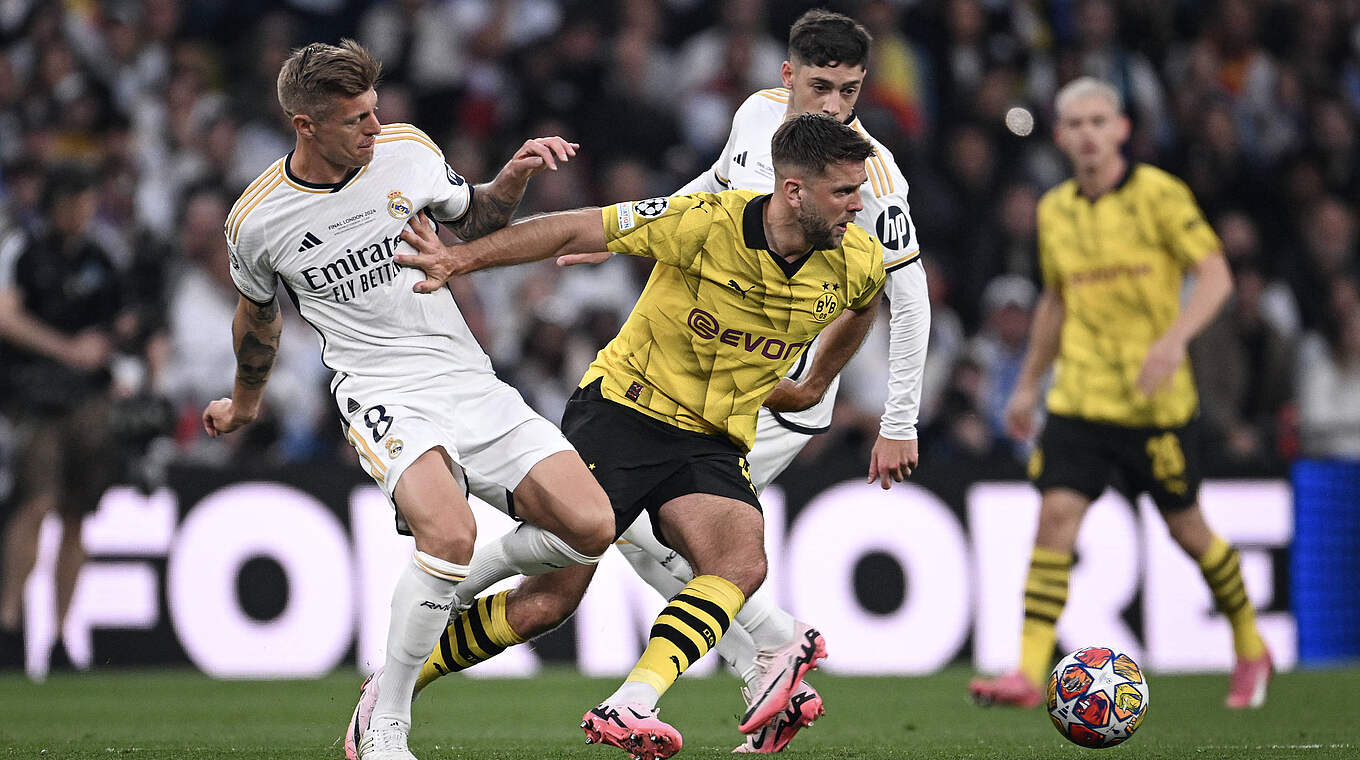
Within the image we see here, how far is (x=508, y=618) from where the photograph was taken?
19.1ft

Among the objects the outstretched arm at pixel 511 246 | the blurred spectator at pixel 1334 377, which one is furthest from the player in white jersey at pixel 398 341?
the blurred spectator at pixel 1334 377

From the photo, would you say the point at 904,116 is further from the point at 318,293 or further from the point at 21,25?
the point at 318,293

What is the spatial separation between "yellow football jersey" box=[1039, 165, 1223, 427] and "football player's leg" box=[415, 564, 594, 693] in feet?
9.63

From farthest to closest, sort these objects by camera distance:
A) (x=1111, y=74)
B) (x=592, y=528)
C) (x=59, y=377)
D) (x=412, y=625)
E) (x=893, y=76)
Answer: (x=1111, y=74) → (x=893, y=76) → (x=59, y=377) → (x=592, y=528) → (x=412, y=625)

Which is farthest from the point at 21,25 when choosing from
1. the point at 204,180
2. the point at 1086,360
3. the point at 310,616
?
the point at 1086,360

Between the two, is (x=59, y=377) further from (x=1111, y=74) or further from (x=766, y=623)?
(x=1111, y=74)

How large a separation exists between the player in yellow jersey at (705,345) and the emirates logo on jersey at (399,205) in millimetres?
172

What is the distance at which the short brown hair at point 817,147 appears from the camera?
530 centimetres

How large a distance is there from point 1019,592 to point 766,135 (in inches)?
168

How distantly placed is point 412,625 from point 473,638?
0.57m

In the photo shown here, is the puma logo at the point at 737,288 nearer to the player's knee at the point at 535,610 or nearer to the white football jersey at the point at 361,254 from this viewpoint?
the white football jersey at the point at 361,254

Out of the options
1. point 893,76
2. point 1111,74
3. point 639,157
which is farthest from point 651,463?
point 1111,74

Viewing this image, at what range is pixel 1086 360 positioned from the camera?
7773 millimetres

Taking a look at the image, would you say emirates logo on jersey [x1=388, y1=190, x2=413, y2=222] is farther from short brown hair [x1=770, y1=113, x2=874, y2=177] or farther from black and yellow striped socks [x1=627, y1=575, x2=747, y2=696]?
black and yellow striped socks [x1=627, y1=575, x2=747, y2=696]
